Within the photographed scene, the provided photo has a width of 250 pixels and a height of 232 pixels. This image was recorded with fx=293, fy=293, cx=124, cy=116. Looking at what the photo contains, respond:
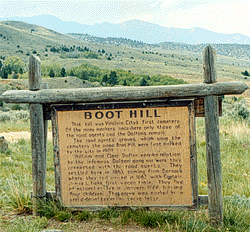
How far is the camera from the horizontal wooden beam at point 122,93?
10.9 ft

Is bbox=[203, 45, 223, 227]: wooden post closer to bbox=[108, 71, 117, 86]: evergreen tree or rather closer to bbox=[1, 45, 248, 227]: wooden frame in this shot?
bbox=[1, 45, 248, 227]: wooden frame

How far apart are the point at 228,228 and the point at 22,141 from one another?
6.75 meters

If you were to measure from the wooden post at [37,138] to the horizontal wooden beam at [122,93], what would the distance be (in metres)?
0.12

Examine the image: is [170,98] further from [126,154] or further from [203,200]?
[203,200]

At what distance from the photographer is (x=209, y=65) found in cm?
337

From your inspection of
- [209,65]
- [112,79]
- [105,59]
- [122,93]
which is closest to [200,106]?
[209,65]

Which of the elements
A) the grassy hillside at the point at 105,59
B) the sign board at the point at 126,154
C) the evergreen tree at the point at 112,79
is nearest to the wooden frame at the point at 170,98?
the sign board at the point at 126,154

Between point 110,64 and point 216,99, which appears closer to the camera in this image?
point 216,99

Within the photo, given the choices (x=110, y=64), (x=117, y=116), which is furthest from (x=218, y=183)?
(x=110, y=64)

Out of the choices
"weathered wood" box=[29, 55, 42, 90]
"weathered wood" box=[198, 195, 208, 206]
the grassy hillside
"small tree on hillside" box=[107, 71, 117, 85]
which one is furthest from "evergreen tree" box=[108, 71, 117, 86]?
"weathered wood" box=[198, 195, 208, 206]

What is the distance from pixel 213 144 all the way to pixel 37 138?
6.94 ft

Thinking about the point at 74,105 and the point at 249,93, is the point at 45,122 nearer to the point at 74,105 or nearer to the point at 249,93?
the point at 74,105

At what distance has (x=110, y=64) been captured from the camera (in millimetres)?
90250

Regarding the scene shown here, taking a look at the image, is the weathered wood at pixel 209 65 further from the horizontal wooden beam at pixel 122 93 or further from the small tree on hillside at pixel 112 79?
the small tree on hillside at pixel 112 79
